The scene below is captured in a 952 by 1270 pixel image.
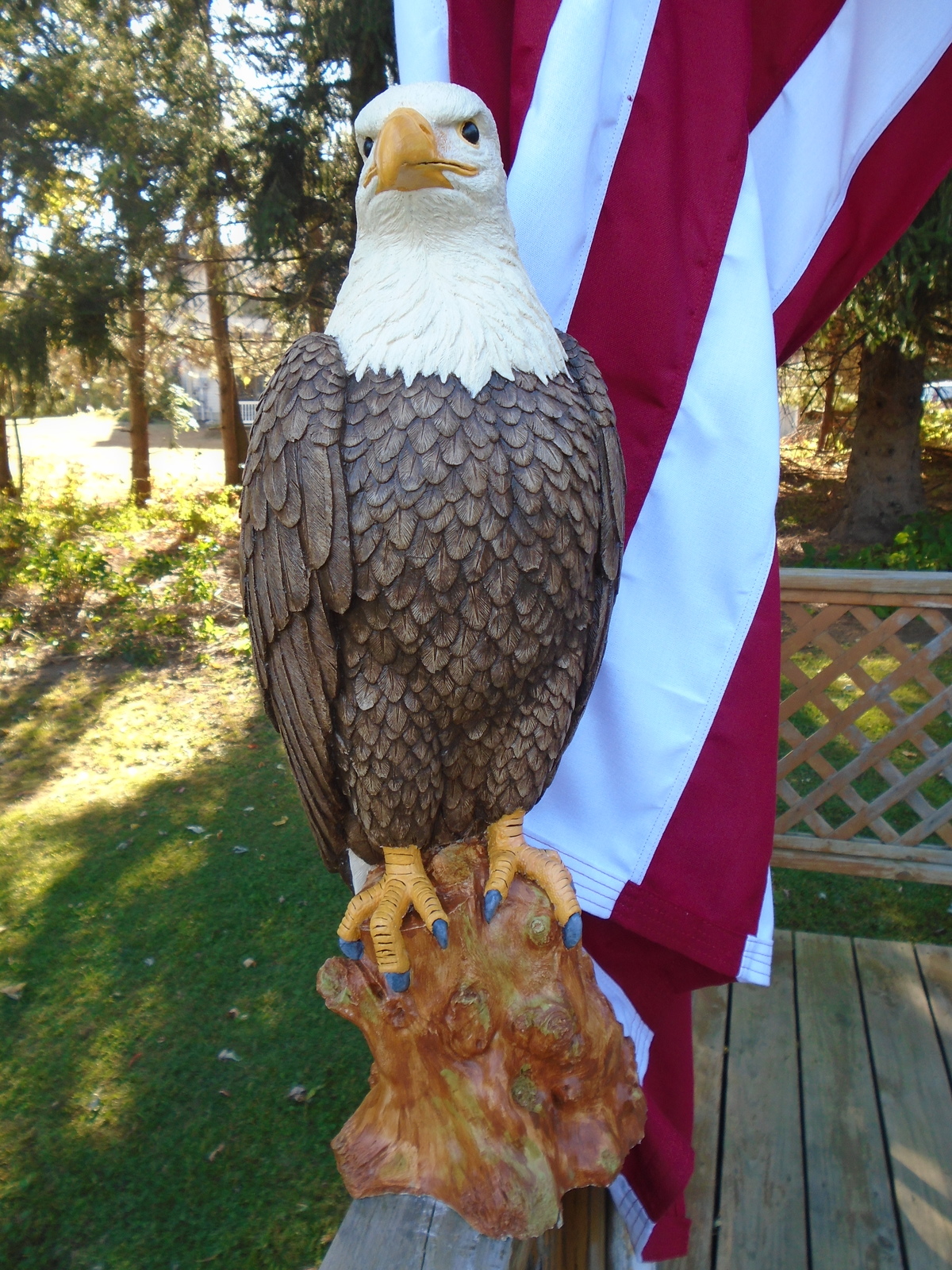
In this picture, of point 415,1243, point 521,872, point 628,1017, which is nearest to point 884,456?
point 628,1017

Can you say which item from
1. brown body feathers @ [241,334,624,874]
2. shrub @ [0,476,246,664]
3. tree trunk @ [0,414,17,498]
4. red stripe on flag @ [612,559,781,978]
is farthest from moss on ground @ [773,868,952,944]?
tree trunk @ [0,414,17,498]

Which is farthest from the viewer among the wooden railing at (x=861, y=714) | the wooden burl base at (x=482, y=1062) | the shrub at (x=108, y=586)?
the shrub at (x=108, y=586)

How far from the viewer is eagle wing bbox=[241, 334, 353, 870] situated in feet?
3.73

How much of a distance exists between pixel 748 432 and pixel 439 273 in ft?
2.50

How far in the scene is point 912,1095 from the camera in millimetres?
2383

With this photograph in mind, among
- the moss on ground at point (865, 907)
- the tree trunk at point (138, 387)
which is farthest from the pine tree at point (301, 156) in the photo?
the moss on ground at point (865, 907)

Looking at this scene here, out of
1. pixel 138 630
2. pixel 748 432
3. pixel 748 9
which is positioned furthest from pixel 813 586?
pixel 138 630

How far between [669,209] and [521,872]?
4.32 ft

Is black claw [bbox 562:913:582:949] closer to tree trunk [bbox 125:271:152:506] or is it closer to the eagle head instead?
the eagle head

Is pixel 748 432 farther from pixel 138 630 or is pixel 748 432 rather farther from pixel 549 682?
pixel 138 630

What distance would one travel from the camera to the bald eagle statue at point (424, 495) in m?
1.13

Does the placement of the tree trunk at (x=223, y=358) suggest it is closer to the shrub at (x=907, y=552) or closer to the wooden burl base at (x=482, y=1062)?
the shrub at (x=907, y=552)

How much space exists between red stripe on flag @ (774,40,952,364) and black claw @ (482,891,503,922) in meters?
1.34

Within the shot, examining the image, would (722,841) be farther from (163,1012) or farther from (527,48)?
(163,1012)
